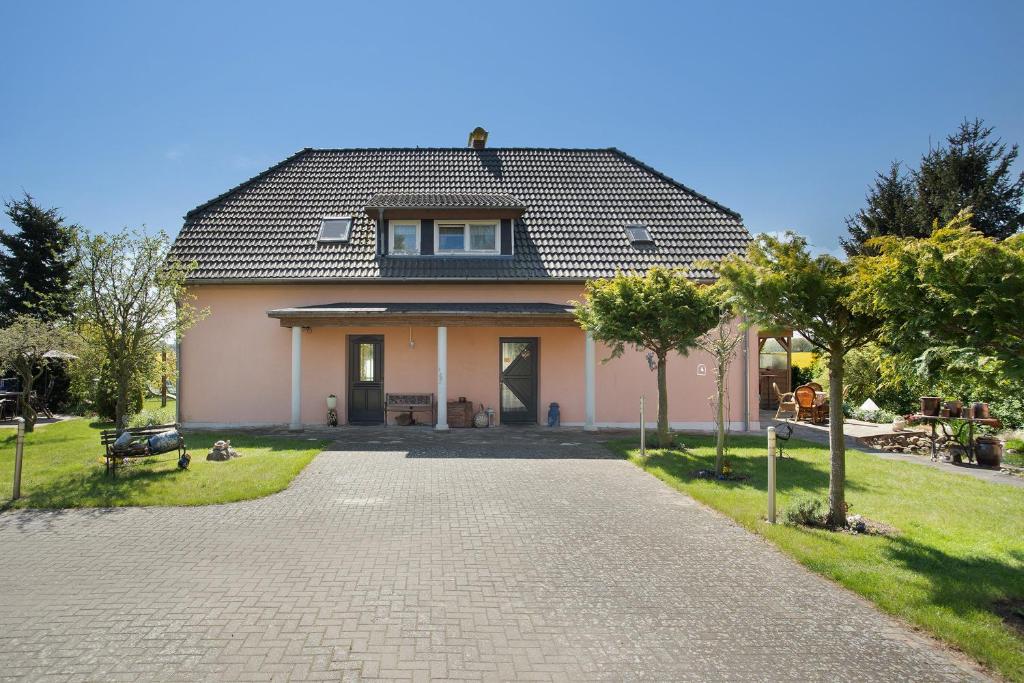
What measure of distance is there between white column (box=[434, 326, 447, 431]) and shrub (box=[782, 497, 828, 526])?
30.7ft

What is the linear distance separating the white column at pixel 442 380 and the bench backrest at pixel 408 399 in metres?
0.84

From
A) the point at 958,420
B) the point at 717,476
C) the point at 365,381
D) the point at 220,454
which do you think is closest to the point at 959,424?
the point at 958,420

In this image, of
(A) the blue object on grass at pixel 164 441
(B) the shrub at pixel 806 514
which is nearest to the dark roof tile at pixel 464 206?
(A) the blue object on grass at pixel 164 441

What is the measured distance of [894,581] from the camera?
548 cm

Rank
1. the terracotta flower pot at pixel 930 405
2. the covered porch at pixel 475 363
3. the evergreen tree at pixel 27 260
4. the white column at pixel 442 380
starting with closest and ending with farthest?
the terracotta flower pot at pixel 930 405 < the white column at pixel 442 380 < the covered porch at pixel 475 363 < the evergreen tree at pixel 27 260

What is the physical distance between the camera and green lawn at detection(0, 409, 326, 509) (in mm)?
8453

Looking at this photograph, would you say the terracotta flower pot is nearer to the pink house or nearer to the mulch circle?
the pink house

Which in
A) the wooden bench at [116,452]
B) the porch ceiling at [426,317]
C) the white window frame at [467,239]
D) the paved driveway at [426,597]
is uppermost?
the white window frame at [467,239]

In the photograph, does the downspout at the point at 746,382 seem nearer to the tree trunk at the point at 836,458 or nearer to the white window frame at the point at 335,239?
the tree trunk at the point at 836,458

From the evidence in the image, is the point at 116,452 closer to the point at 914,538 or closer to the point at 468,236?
the point at 468,236

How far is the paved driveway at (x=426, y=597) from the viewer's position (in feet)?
13.5

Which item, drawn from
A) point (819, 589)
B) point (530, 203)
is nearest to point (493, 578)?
point (819, 589)

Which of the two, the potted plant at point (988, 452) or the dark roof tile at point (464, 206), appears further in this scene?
the dark roof tile at point (464, 206)

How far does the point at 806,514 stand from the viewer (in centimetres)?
738
